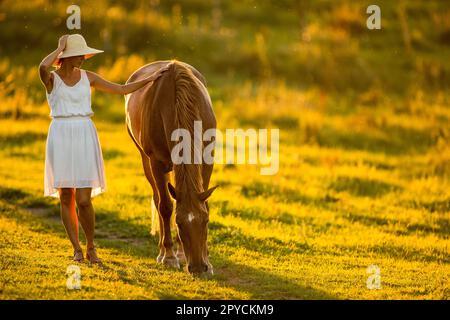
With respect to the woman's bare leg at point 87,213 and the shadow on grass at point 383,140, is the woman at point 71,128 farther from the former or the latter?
the shadow on grass at point 383,140

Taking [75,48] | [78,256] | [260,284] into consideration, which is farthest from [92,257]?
[75,48]

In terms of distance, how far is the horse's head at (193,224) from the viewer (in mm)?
8219

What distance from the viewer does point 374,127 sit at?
19.4m

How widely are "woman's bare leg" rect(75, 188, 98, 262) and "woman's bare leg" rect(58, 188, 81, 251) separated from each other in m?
0.12

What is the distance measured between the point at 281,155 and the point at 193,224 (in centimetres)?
841

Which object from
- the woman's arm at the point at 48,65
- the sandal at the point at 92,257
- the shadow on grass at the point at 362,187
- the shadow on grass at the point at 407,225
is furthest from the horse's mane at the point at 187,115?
the shadow on grass at the point at 362,187

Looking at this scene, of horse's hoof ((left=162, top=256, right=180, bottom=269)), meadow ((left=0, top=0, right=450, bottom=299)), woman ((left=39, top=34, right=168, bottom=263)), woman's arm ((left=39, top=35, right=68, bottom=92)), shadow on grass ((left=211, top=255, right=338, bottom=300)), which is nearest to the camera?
shadow on grass ((left=211, top=255, right=338, bottom=300))

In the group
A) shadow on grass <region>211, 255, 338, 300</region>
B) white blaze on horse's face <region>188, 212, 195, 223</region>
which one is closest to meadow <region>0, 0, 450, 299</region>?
shadow on grass <region>211, 255, 338, 300</region>

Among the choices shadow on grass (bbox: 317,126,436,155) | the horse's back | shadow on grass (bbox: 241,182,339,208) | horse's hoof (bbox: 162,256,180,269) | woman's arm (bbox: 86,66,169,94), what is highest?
woman's arm (bbox: 86,66,169,94)

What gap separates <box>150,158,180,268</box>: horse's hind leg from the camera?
9477mm

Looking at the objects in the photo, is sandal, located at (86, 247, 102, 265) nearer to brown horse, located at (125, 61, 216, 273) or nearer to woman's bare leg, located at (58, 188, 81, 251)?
woman's bare leg, located at (58, 188, 81, 251)

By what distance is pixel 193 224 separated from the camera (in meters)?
8.22
